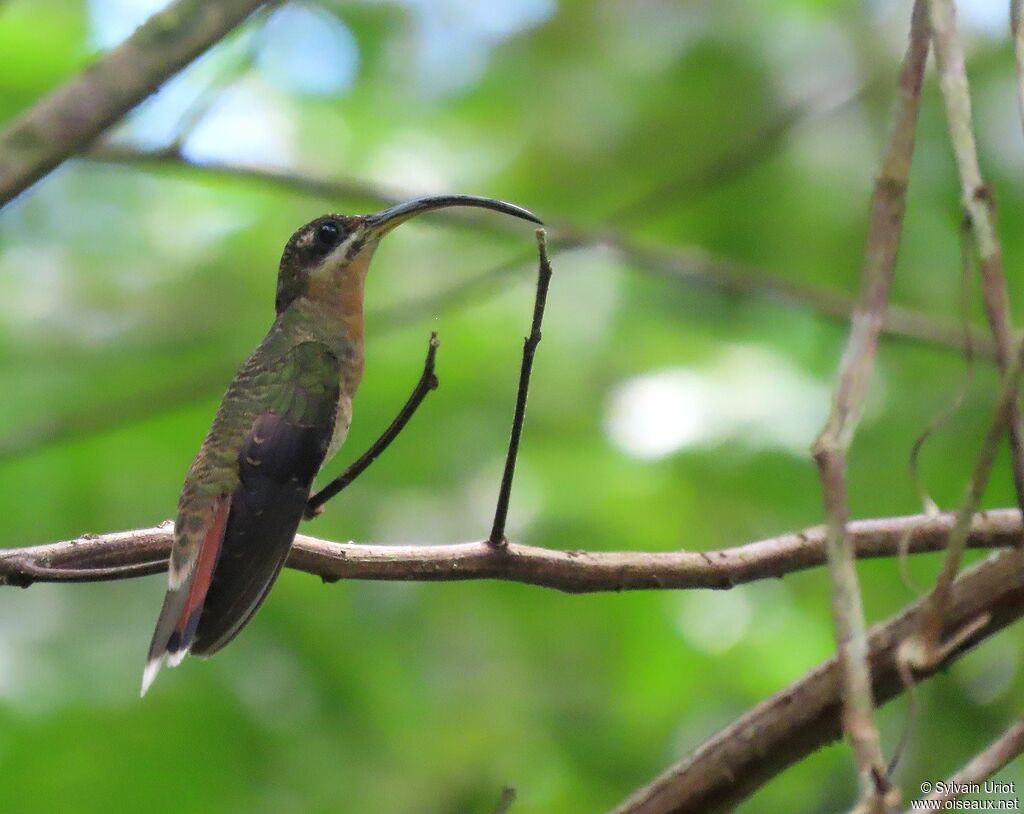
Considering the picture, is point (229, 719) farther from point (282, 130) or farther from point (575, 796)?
point (282, 130)

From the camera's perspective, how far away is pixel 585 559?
311 cm

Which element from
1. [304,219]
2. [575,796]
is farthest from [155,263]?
[575,796]

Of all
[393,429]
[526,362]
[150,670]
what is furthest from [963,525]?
[150,670]

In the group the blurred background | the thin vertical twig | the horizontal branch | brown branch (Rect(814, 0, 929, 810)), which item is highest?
brown branch (Rect(814, 0, 929, 810))

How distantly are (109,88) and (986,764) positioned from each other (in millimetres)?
1699

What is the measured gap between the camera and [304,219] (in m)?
6.56

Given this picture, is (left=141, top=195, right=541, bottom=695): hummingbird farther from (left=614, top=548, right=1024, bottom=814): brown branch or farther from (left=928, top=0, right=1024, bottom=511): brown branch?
(left=614, top=548, right=1024, bottom=814): brown branch

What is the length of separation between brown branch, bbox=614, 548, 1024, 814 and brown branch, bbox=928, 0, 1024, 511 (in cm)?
42

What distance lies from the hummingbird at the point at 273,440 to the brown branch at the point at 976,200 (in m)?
1.10

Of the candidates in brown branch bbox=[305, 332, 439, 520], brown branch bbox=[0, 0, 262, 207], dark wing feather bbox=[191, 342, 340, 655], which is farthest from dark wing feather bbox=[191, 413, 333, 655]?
brown branch bbox=[0, 0, 262, 207]

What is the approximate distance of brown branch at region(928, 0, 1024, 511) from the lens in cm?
198

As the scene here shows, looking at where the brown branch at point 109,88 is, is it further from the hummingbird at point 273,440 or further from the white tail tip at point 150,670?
the white tail tip at point 150,670

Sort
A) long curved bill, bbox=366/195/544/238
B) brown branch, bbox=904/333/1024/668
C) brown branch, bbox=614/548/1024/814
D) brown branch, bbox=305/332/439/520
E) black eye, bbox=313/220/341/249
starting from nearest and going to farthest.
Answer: brown branch, bbox=904/333/1024/668 < brown branch, bbox=614/548/1024/814 < brown branch, bbox=305/332/439/520 < long curved bill, bbox=366/195/544/238 < black eye, bbox=313/220/341/249

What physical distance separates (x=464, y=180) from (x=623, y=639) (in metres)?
2.86
